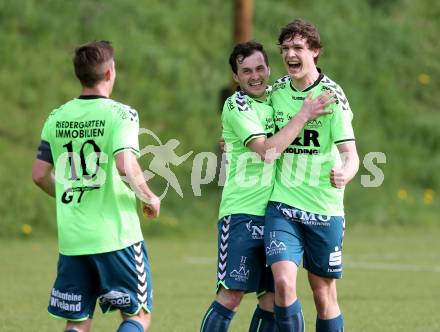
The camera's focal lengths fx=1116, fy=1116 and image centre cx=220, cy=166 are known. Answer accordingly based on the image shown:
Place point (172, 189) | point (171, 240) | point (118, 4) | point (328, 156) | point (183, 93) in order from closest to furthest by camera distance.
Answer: point (328, 156) < point (171, 240) < point (172, 189) < point (183, 93) < point (118, 4)

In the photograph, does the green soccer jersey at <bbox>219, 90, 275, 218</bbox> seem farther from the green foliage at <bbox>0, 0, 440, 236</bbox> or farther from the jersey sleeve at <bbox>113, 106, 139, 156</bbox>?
the green foliage at <bbox>0, 0, 440, 236</bbox>

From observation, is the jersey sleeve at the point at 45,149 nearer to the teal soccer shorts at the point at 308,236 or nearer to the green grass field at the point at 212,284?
the teal soccer shorts at the point at 308,236

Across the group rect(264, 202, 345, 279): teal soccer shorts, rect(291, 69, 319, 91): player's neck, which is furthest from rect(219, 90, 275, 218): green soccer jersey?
rect(291, 69, 319, 91): player's neck

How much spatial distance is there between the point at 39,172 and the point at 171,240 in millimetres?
11692

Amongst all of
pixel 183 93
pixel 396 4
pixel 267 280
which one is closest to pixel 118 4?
pixel 183 93

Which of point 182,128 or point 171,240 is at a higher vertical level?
point 182,128

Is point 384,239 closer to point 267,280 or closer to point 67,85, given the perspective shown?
point 67,85

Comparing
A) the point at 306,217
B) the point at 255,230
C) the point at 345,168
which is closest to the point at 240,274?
the point at 255,230

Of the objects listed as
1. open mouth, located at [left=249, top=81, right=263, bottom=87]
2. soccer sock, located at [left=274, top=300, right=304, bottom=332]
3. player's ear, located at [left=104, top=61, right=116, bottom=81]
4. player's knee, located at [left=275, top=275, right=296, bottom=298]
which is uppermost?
player's ear, located at [left=104, top=61, right=116, bottom=81]

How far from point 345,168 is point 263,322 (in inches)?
46.5

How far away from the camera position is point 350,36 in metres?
24.3

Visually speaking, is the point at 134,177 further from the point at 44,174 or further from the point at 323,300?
the point at 323,300

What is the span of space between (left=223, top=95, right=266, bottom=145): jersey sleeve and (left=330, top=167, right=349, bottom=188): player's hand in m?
0.58

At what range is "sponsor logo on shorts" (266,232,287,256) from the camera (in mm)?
6743
